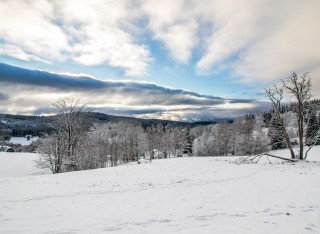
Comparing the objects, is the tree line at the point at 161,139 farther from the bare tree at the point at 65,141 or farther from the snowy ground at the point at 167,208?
the snowy ground at the point at 167,208

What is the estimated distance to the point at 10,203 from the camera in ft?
41.7

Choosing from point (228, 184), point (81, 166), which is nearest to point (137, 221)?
point (228, 184)

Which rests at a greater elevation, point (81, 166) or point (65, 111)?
point (65, 111)

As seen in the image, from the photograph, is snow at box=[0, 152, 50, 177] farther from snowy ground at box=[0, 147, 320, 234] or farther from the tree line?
snowy ground at box=[0, 147, 320, 234]

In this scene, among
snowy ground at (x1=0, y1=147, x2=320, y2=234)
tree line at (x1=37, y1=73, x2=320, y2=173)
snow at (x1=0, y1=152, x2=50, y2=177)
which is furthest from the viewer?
snow at (x1=0, y1=152, x2=50, y2=177)

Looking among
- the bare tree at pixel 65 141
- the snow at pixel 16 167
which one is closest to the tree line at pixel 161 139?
the bare tree at pixel 65 141

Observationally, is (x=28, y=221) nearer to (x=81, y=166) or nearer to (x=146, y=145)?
(x=81, y=166)

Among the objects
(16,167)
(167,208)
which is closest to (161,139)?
(16,167)

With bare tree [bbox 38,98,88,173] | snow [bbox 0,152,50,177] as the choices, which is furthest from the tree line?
snow [bbox 0,152,50,177]

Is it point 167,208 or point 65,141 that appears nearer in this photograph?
point 167,208

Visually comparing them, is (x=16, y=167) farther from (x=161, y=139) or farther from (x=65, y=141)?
(x=161, y=139)

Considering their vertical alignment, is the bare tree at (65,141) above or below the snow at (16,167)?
above

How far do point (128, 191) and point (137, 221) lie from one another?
6.83m

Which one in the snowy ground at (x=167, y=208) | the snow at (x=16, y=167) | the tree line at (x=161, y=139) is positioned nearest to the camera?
the snowy ground at (x=167, y=208)
